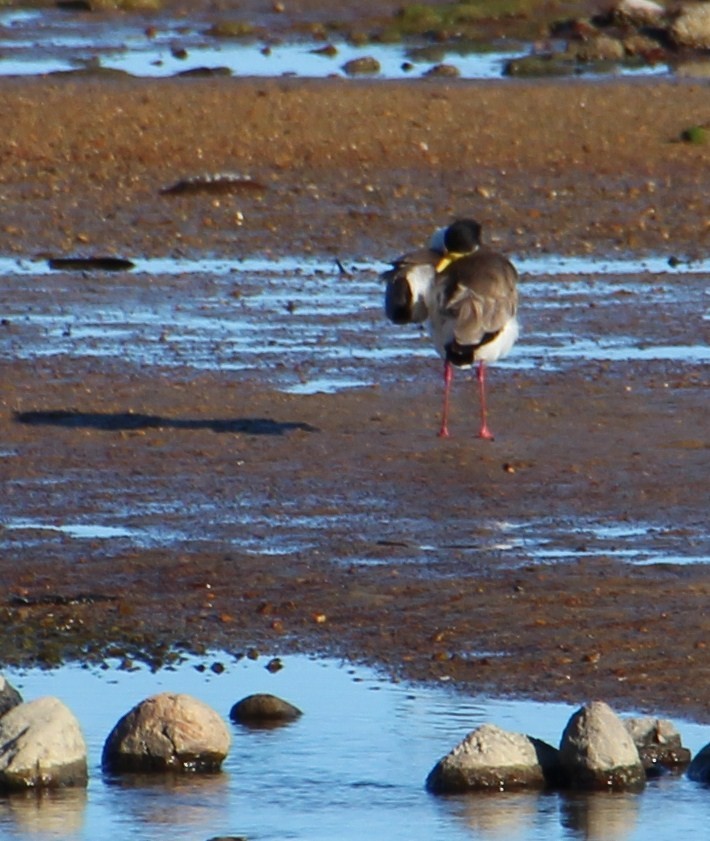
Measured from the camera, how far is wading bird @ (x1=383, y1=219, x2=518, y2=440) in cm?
1067

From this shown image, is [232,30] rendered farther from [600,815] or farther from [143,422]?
[600,815]

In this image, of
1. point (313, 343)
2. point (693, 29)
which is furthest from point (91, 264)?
point (693, 29)

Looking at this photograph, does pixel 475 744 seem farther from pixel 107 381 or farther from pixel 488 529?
pixel 107 381

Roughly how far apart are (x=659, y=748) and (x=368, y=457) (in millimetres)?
4061

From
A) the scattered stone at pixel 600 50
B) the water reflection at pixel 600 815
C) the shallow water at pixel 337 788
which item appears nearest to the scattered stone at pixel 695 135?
the scattered stone at pixel 600 50

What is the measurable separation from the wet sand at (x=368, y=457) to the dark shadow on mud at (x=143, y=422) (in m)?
0.02

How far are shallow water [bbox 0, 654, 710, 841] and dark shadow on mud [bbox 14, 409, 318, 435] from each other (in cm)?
373

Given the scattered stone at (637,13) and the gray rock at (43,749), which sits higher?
the scattered stone at (637,13)

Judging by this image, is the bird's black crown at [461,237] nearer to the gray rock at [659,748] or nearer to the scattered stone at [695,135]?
the gray rock at [659,748]

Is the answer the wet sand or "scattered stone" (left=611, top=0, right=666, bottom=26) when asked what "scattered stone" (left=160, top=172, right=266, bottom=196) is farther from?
"scattered stone" (left=611, top=0, right=666, bottom=26)

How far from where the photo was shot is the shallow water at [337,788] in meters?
6.04

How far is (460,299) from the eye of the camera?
35.1ft

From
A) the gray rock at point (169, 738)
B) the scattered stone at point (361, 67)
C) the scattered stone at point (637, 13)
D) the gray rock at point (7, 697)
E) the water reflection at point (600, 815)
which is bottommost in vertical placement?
the water reflection at point (600, 815)

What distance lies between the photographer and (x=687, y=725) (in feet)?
22.2
